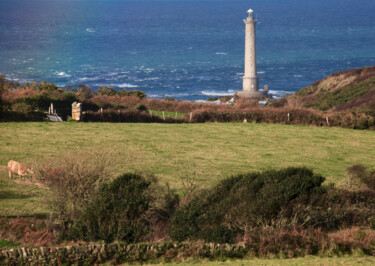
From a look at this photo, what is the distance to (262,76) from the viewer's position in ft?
422

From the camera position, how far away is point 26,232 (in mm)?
17203

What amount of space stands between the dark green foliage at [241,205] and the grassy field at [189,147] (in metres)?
4.86

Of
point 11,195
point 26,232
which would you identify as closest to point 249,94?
point 11,195

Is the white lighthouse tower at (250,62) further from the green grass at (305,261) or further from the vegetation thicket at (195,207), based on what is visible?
the green grass at (305,261)

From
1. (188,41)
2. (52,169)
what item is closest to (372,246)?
(52,169)

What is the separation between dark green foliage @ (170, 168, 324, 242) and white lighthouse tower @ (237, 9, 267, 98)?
6221 centimetres

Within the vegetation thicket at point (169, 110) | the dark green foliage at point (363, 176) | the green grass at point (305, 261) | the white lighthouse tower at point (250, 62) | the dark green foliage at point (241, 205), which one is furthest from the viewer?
the white lighthouse tower at point (250, 62)

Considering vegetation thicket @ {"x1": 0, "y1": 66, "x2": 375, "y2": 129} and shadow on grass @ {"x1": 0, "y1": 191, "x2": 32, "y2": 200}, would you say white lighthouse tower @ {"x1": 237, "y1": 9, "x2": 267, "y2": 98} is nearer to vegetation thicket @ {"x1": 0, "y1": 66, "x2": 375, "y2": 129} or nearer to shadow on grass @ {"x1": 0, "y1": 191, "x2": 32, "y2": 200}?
vegetation thicket @ {"x1": 0, "y1": 66, "x2": 375, "y2": 129}

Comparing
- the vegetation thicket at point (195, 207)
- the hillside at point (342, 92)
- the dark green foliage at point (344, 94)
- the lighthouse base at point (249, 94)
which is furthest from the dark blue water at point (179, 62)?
the vegetation thicket at point (195, 207)

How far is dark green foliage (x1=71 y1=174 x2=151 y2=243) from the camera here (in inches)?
664

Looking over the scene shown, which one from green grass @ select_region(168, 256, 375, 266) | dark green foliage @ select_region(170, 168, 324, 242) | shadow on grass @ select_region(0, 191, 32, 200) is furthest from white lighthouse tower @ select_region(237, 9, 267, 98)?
green grass @ select_region(168, 256, 375, 266)

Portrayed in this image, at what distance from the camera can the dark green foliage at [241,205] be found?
55.8 feet

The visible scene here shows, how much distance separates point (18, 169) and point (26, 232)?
8061 mm

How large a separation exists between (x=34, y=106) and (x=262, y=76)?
91.2 m
